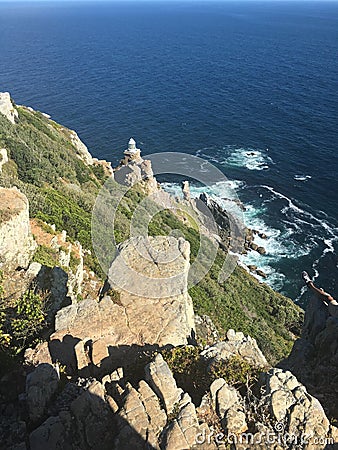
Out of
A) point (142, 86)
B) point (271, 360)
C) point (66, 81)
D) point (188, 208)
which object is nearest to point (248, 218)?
point (188, 208)

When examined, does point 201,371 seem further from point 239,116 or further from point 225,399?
point 239,116

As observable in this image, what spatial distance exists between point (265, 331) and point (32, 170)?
2647cm

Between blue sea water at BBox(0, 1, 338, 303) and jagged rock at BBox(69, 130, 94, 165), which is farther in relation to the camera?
blue sea water at BBox(0, 1, 338, 303)

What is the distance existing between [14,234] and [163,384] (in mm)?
12933

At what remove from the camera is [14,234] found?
2019cm

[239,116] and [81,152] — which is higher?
[81,152]

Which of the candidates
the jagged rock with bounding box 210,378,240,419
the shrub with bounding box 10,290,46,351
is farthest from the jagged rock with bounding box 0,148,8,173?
the jagged rock with bounding box 210,378,240,419

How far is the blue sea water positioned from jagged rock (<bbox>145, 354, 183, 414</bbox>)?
39.7m

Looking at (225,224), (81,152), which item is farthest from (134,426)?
(225,224)

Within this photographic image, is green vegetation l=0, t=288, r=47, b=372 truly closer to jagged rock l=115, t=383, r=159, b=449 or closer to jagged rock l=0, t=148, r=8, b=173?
jagged rock l=115, t=383, r=159, b=449

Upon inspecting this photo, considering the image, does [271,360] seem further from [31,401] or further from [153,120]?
[153,120]

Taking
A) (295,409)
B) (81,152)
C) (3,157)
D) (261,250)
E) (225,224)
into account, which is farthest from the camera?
(225,224)

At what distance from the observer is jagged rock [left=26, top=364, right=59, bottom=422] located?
36.2 feet

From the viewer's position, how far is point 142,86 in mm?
123188
